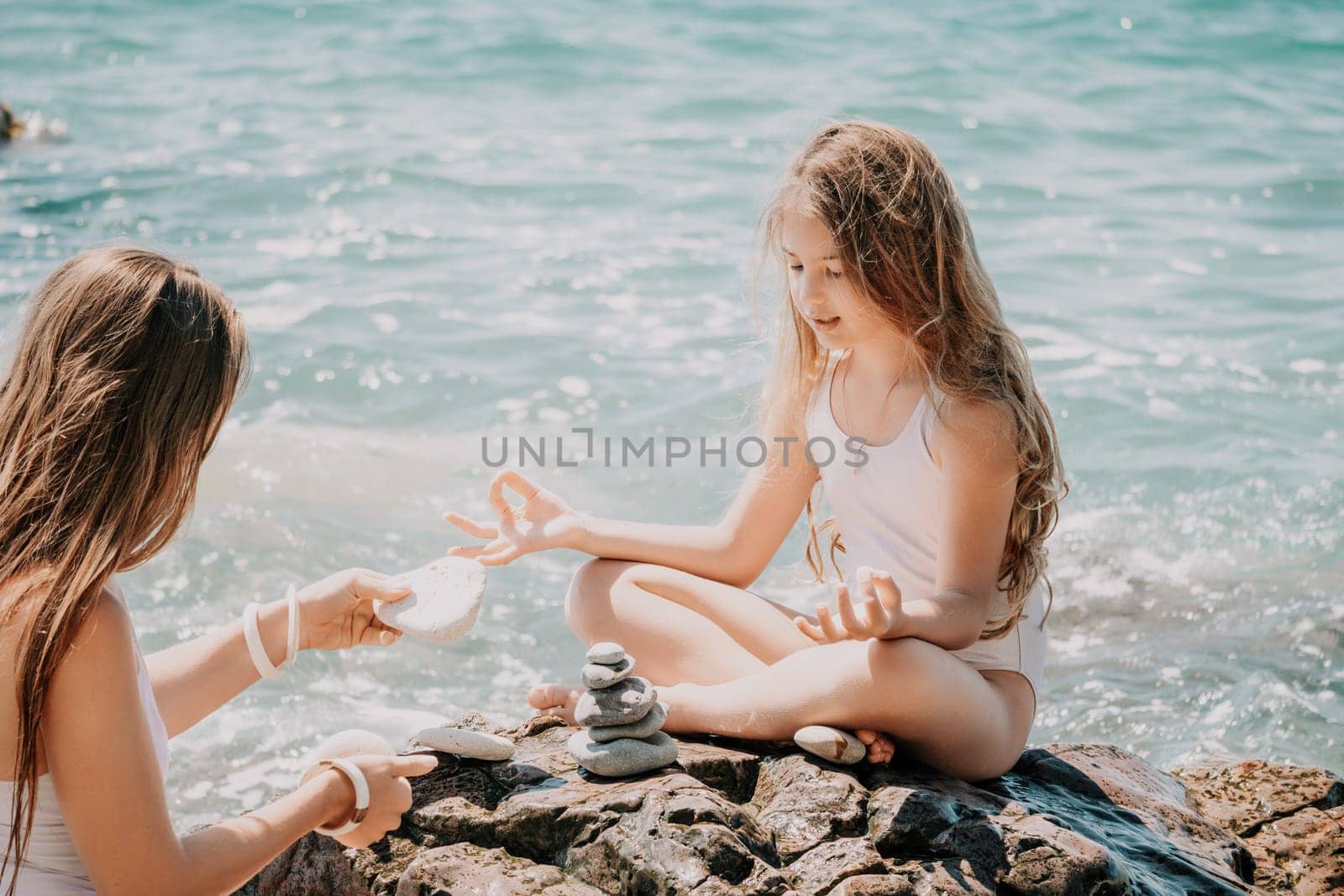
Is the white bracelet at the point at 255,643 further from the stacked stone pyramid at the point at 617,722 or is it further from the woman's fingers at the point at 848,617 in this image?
the woman's fingers at the point at 848,617

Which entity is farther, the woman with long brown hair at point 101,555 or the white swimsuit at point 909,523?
the white swimsuit at point 909,523

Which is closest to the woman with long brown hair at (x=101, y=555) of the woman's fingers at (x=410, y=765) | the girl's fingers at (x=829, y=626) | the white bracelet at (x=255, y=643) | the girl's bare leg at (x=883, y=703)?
the woman's fingers at (x=410, y=765)

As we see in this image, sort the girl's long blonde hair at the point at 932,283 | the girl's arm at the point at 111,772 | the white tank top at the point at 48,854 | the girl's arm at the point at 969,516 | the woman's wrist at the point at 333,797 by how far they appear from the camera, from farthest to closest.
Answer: the girl's long blonde hair at the point at 932,283, the girl's arm at the point at 969,516, the woman's wrist at the point at 333,797, the white tank top at the point at 48,854, the girl's arm at the point at 111,772

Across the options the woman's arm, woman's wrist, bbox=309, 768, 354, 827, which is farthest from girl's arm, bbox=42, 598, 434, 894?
the woman's arm

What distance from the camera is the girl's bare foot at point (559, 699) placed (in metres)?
3.47

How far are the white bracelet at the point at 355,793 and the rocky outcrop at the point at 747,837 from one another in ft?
0.59

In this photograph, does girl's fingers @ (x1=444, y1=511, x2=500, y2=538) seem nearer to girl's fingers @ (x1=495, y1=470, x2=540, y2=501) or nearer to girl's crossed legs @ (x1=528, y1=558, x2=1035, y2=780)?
girl's fingers @ (x1=495, y1=470, x2=540, y2=501)

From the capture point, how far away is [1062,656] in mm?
5543

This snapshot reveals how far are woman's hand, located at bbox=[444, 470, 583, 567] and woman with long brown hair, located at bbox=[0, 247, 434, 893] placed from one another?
113 centimetres

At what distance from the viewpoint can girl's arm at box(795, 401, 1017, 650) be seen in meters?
3.18

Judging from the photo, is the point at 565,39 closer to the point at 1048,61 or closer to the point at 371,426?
the point at 1048,61

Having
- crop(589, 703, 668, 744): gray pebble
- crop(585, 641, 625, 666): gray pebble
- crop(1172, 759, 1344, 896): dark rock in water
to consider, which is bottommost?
→ crop(1172, 759, 1344, 896): dark rock in water

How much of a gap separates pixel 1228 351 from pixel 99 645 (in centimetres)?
799

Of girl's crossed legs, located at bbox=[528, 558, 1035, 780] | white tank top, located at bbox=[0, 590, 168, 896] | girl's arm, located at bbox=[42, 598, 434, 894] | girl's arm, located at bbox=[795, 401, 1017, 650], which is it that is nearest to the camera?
girl's arm, located at bbox=[42, 598, 434, 894]
